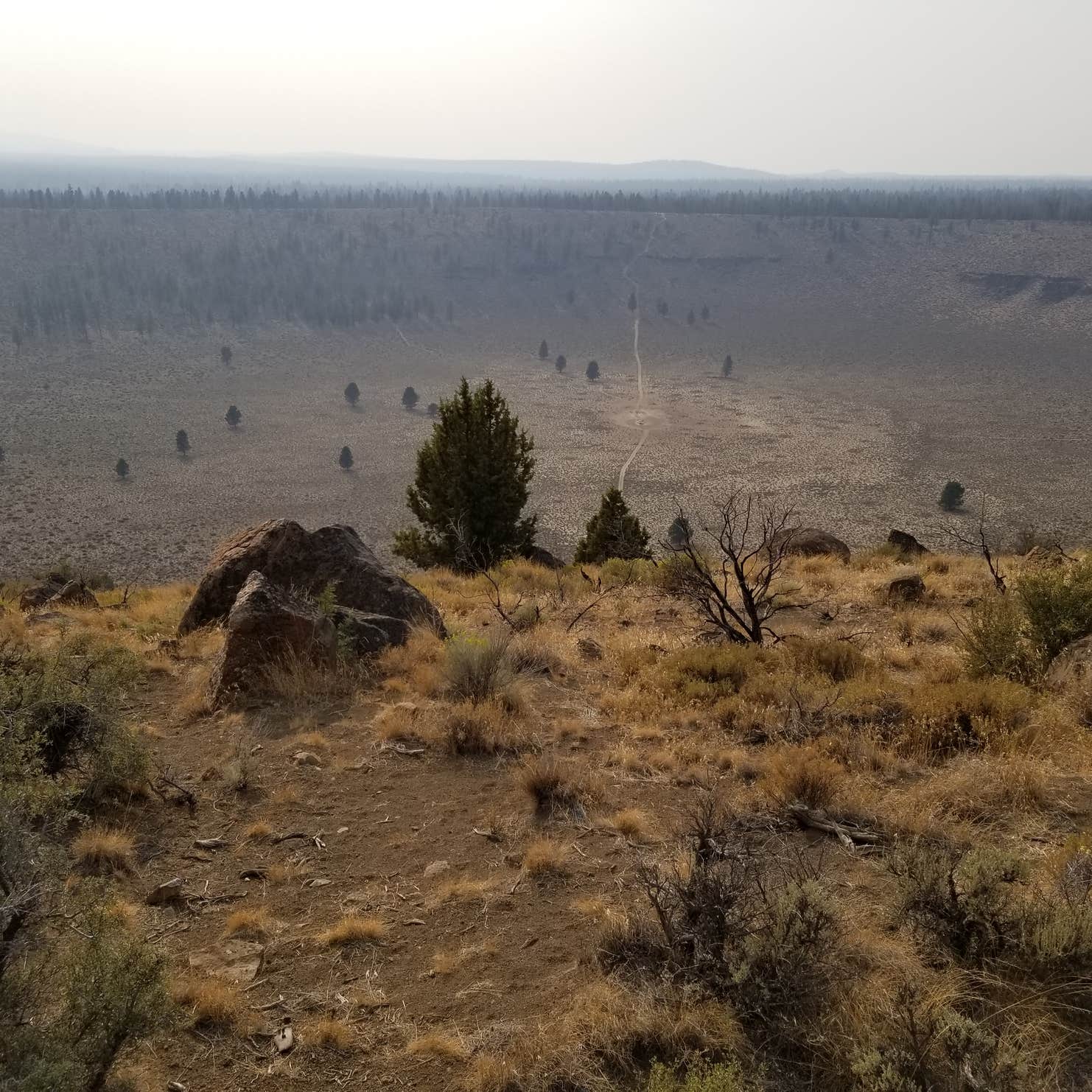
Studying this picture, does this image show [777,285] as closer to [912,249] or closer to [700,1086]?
[912,249]

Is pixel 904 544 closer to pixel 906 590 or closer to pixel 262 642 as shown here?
pixel 906 590

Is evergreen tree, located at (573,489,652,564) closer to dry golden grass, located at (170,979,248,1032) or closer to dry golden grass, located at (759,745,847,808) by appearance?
dry golden grass, located at (759,745,847,808)

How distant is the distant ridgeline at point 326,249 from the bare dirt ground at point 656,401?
3.42 meters

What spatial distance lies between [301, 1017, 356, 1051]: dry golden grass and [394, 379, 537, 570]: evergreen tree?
12.8 meters

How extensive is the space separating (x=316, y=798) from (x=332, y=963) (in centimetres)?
178

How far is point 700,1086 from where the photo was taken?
280 centimetres

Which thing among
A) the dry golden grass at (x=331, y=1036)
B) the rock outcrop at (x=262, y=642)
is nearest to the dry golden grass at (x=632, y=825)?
the dry golden grass at (x=331, y=1036)

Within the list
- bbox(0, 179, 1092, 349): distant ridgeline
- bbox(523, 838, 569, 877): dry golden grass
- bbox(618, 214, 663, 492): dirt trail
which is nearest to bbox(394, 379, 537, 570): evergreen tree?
bbox(523, 838, 569, 877): dry golden grass

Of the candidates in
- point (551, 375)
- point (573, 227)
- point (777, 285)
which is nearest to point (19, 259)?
point (551, 375)

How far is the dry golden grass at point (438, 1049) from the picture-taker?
3457mm

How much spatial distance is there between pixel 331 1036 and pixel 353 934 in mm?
702

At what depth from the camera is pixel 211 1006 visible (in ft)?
12.1

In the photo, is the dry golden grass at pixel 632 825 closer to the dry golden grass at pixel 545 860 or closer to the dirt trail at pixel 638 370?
the dry golden grass at pixel 545 860

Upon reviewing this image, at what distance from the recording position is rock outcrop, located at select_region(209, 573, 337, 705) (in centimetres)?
736
